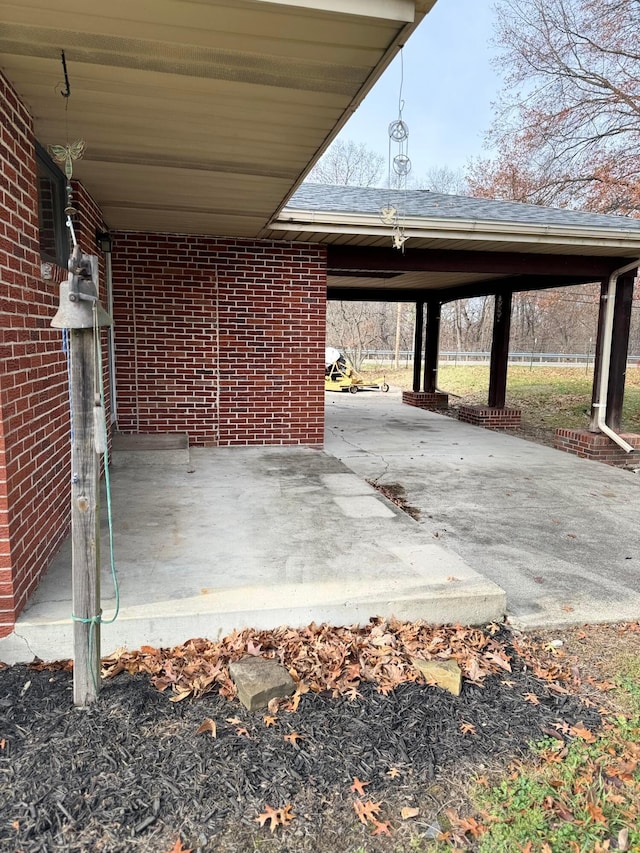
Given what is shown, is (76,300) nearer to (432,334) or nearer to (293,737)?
(293,737)

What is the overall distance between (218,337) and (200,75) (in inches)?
168

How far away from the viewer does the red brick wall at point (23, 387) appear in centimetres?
246

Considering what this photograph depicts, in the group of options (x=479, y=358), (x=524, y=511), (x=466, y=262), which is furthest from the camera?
(x=479, y=358)

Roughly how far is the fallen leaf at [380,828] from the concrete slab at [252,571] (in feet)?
3.52

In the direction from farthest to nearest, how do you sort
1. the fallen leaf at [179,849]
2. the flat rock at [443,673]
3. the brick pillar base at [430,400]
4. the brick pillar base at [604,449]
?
the brick pillar base at [430,400]
the brick pillar base at [604,449]
the flat rock at [443,673]
the fallen leaf at [179,849]

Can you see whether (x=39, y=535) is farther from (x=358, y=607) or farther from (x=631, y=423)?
(x=631, y=423)

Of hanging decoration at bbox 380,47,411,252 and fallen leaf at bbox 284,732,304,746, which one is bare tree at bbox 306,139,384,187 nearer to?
hanging decoration at bbox 380,47,411,252

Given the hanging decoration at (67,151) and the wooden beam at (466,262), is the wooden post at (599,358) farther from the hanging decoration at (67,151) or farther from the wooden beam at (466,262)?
the hanging decoration at (67,151)

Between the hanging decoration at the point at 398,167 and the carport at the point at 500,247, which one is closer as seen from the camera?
the hanging decoration at the point at 398,167

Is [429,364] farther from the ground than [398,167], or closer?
closer

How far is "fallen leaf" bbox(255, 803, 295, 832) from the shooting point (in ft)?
5.62

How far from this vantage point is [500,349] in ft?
34.3

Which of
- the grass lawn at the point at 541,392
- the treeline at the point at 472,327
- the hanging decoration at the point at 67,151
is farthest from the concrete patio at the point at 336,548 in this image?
the treeline at the point at 472,327

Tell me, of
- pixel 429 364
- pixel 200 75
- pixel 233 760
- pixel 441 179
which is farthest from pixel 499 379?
pixel 441 179
